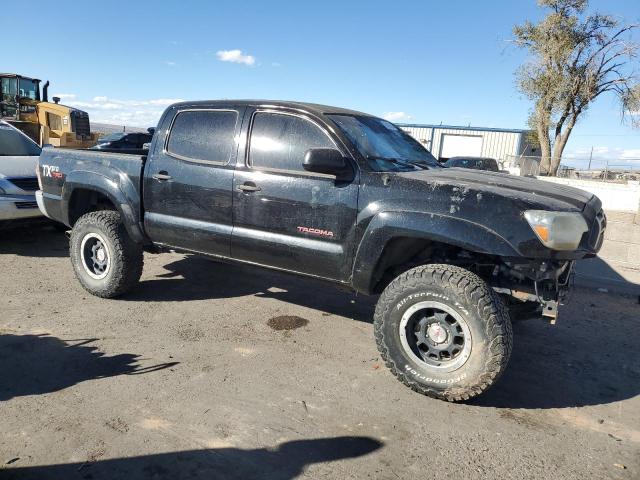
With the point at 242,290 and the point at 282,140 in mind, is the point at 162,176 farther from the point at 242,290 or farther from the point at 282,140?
the point at 242,290

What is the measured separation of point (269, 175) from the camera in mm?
3982

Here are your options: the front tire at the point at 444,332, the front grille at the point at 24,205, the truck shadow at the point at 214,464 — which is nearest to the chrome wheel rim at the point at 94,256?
the front grille at the point at 24,205

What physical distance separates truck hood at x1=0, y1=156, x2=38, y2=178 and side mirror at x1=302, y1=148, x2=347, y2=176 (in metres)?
5.35

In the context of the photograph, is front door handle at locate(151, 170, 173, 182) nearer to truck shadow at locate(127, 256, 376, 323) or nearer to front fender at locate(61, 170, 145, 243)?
front fender at locate(61, 170, 145, 243)

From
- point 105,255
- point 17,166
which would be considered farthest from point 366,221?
point 17,166

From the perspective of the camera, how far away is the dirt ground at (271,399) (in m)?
2.62

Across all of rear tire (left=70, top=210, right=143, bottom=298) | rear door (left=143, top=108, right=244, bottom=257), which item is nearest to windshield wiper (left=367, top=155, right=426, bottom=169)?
rear door (left=143, top=108, right=244, bottom=257)

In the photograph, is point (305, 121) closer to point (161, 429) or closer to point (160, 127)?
point (160, 127)

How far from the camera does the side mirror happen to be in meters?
3.49

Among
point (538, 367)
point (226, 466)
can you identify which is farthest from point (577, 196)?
point (226, 466)

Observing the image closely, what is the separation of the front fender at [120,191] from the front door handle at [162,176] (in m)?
0.29

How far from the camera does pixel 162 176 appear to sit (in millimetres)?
4512

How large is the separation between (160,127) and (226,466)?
10.9ft

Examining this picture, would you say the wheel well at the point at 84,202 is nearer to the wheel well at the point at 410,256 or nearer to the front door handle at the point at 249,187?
the front door handle at the point at 249,187
